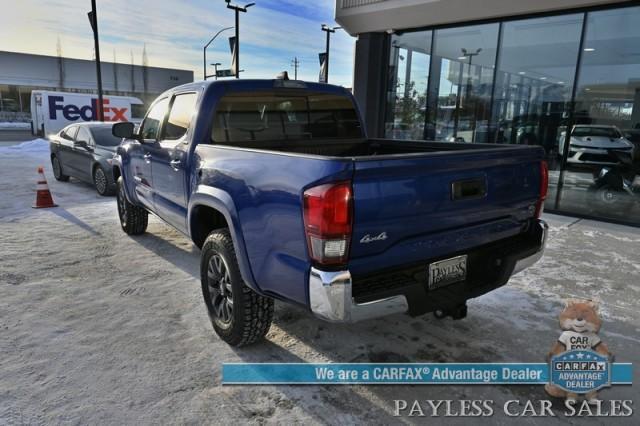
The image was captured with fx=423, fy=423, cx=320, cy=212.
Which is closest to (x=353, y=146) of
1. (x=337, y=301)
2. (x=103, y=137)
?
(x=337, y=301)

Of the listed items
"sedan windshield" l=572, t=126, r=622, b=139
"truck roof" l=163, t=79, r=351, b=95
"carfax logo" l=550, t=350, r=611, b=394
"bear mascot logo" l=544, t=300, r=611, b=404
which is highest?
"truck roof" l=163, t=79, r=351, b=95

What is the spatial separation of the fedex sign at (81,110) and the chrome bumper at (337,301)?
78.9ft

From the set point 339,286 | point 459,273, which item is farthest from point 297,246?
point 459,273

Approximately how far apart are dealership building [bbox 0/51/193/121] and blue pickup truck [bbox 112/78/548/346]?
48664 mm

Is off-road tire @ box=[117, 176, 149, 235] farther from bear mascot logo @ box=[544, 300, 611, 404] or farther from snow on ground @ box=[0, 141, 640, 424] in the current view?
bear mascot logo @ box=[544, 300, 611, 404]

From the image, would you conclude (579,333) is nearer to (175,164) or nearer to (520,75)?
(175,164)

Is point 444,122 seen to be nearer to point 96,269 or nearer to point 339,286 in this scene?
point 96,269

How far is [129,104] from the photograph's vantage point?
23859 millimetres

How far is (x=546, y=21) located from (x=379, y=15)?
3.77 meters

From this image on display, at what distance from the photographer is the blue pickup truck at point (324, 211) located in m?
2.22

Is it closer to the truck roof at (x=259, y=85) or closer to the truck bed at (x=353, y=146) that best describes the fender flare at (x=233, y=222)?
the truck bed at (x=353, y=146)

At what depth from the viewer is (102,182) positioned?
874 cm

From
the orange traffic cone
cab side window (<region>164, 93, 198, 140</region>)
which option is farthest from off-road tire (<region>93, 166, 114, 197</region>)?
cab side window (<region>164, 93, 198, 140</region>)

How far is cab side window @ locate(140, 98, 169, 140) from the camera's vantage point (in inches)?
178
